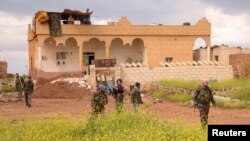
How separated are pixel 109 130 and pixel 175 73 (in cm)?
2165

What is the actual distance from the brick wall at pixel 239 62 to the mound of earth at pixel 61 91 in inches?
446

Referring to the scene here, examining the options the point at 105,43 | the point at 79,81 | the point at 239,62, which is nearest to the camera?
the point at 79,81

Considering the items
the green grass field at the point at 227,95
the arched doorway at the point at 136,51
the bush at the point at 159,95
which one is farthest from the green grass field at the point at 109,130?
the arched doorway at the point at 136,51

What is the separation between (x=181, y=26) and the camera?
3806cm

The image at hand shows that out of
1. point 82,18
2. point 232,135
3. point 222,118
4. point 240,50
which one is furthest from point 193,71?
point 232,135

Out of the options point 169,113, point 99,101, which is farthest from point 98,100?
point 169,113

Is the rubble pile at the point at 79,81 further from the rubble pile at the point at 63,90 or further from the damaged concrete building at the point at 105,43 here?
the damaged concrete building at the point at 105,43

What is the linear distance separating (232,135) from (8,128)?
25.1 ft

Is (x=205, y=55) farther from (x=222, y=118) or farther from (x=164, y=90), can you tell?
(x=222, y=118)

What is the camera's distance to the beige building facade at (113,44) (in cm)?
3634

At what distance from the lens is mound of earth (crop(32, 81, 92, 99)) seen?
1188 inches

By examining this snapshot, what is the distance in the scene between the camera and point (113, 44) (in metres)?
39.2

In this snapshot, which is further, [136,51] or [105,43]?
[136,51]

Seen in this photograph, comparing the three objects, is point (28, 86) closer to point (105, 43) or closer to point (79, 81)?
point (79, 81)
